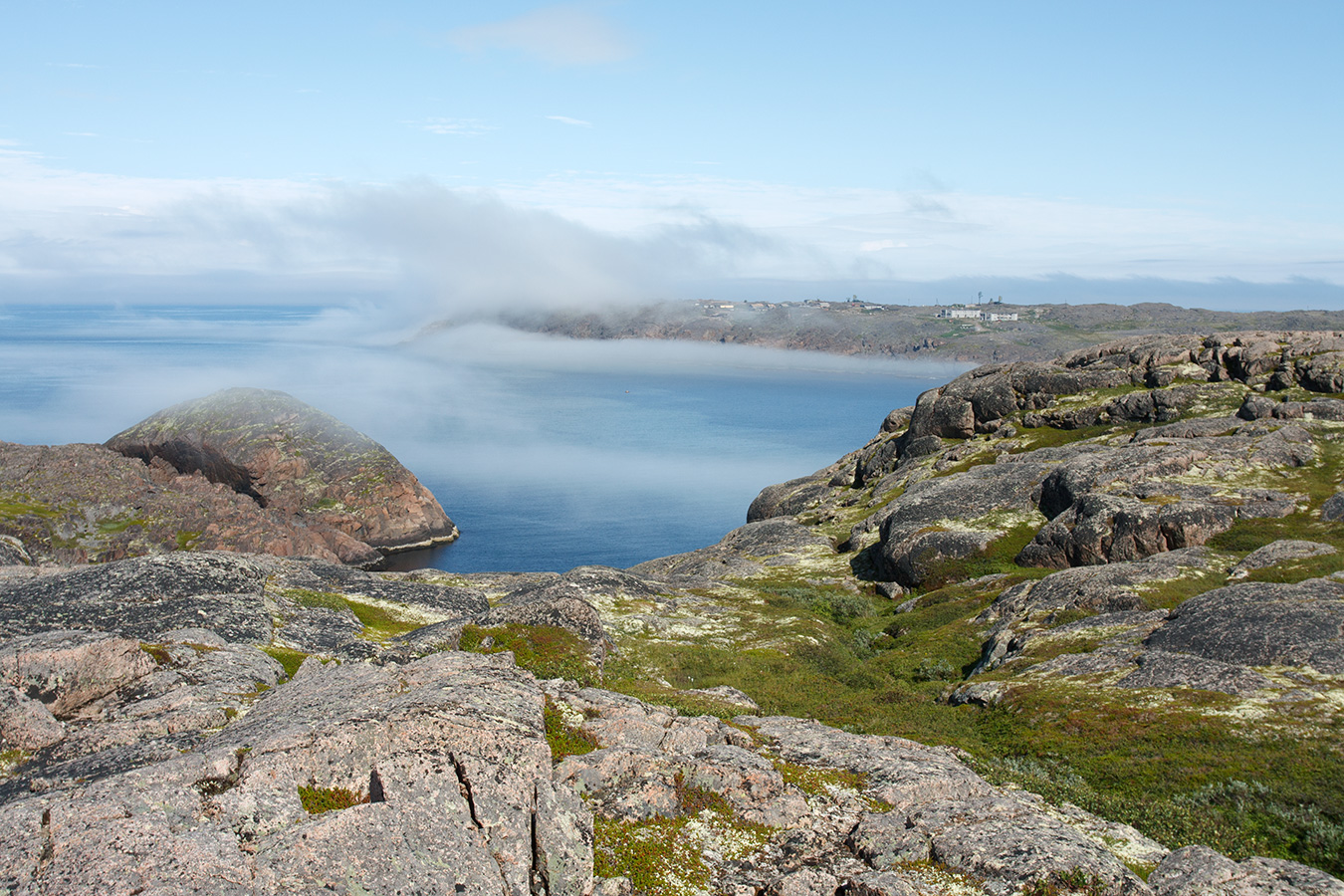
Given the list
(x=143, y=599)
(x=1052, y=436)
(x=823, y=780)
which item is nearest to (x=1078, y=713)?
(x=823, y=780)

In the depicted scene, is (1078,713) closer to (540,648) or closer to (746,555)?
(540,648)

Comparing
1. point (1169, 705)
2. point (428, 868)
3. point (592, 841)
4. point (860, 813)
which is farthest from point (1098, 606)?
point (428, 868)

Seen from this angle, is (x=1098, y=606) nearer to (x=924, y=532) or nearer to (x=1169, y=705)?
(x=1169, y=705)

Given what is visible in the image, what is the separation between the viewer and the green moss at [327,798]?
16359 mm

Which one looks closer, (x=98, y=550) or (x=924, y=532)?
(x=924, y=532)

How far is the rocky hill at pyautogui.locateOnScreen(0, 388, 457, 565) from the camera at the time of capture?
129m

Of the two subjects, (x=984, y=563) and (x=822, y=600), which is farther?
(x=822, y=600)

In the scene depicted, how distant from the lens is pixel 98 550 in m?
123

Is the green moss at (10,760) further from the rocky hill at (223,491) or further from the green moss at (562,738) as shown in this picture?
the rocky hill at (223,491)

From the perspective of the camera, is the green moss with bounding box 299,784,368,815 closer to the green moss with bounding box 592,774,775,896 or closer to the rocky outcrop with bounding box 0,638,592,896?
the rocky outcrop with bounding box 0,638,592,896

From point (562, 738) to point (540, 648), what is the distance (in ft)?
38.4

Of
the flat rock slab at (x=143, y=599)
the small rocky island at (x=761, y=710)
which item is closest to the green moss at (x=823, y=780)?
the small rocky island at (x=761, y=710)

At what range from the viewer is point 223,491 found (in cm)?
16412

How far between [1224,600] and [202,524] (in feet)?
479
